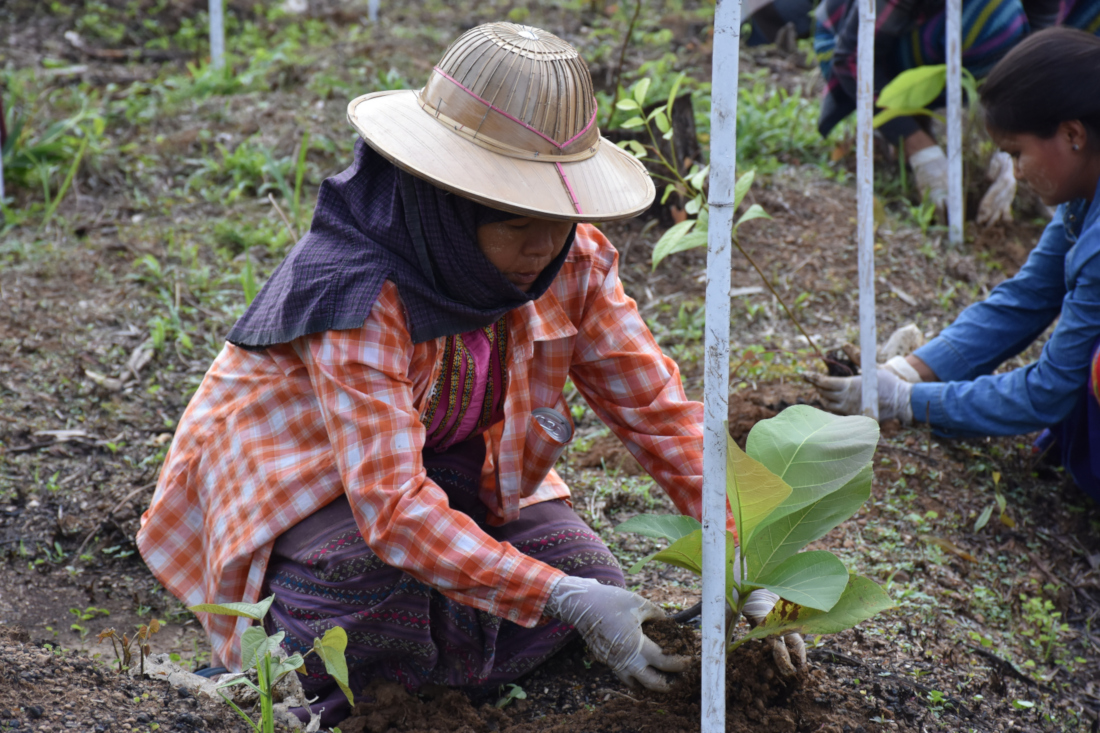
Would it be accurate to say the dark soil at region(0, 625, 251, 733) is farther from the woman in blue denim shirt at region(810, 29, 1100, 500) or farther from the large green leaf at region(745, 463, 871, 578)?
the woman in blue denim shirt at region(810, 29, 1100, 500)

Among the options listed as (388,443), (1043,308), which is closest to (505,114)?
(388,443)

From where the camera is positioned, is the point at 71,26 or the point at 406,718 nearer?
the point at 406,718

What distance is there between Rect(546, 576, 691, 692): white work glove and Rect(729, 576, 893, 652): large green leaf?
0.14 meters

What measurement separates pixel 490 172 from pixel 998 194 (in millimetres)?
2687

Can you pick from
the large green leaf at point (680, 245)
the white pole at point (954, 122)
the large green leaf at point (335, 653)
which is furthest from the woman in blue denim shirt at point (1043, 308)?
the large green leaf at point (335, 653)

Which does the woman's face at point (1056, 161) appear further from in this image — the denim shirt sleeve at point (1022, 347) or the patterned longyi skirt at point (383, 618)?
the patterned longyi skirt at point (383, 618)

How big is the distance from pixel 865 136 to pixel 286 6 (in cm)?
502

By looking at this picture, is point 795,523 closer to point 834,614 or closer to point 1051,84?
point 834,614

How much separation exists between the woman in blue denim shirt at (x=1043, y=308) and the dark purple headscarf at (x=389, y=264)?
124cm

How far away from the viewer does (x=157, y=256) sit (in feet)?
11.1

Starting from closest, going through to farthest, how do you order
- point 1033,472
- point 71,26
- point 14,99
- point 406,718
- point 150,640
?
point 406,718 < point 150,640 < point 1033,472 < point 14,99 < point 71,26

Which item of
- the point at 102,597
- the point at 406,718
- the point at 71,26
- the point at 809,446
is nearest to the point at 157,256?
the point at 102,597

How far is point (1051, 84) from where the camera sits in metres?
2.13

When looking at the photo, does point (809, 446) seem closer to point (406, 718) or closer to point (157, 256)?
point (406, 718)
